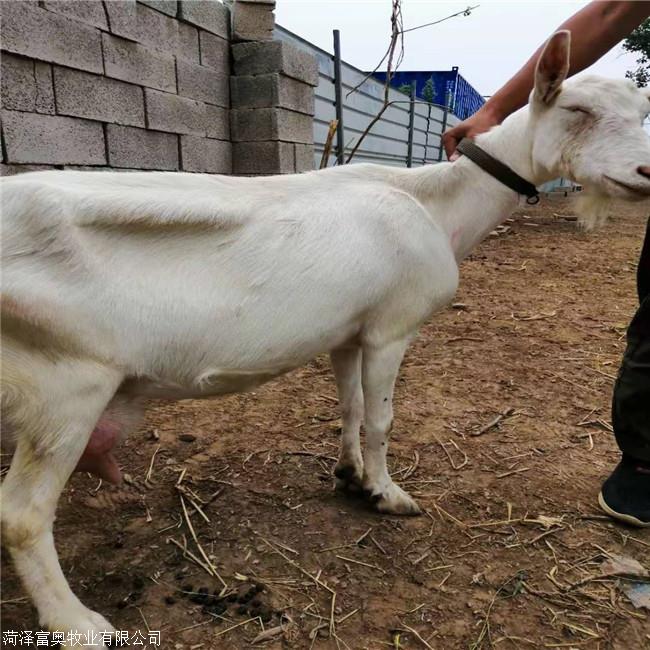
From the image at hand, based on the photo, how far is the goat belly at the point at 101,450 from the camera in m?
1.67

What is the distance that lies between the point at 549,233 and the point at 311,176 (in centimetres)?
761

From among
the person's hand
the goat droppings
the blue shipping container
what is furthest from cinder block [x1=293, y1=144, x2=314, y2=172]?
the blue shipping container

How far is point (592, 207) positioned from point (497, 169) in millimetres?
357

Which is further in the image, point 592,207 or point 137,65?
point 137,65

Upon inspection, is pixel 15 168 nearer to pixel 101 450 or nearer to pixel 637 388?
pixel 101 450

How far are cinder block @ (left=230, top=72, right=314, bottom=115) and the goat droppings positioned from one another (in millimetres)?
3088

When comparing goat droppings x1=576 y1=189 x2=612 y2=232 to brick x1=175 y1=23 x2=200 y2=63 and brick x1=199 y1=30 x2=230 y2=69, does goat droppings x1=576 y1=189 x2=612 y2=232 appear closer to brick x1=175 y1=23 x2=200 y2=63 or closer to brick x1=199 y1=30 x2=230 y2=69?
brick x1=175 y1=23 x2=200 y2=63

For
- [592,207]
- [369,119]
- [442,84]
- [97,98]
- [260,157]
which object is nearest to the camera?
[592,207]

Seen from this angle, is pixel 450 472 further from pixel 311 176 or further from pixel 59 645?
pixel 59 645

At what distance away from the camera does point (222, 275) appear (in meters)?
1.58

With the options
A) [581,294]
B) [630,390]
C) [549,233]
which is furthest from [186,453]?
[549,233]

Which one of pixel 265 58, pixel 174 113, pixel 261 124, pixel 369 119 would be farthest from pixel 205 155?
pixel 369 119

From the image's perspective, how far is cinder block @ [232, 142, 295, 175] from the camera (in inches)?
180

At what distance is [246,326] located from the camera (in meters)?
1.60
